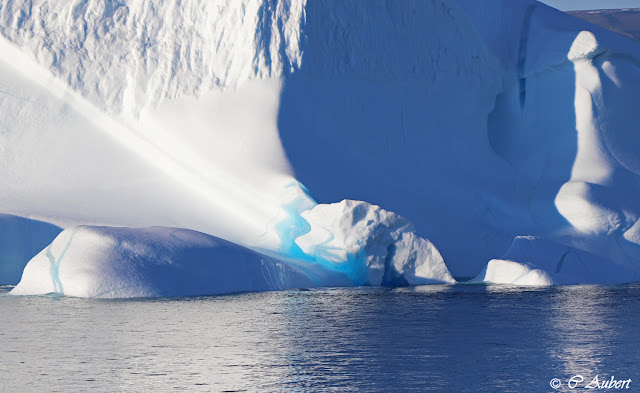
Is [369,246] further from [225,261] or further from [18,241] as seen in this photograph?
[18,241]

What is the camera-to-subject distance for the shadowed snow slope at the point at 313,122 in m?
18.5

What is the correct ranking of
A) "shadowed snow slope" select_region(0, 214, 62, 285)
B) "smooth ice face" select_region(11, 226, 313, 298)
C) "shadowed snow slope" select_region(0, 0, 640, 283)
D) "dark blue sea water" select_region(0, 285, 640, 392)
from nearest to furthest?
"dark blue sea water" select_region(0, 285, 640, 392) → "smooth ice face" select_region(11, 226, 313, 298) → "shadowed snow slope" select_region(0, 214, 62, 285) → "shadowed snow slope" select_region(0, 0, 640, 283)

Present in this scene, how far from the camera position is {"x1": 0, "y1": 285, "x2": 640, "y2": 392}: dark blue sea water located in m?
8.10

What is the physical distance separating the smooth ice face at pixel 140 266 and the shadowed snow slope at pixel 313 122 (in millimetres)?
2245

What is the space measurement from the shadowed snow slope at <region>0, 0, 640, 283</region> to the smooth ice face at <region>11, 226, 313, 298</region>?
2245mm

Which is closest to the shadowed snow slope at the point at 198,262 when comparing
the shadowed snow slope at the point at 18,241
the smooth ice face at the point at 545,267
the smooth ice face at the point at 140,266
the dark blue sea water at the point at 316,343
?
the smooth ice face at the point at 140,266

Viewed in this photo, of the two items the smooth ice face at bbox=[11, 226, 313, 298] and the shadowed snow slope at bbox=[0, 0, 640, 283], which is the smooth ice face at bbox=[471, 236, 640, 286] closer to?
the shadowed snow slope at bbox=[0, 0, 640, 283]

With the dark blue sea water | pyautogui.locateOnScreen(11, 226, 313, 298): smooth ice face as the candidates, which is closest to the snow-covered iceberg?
pyautogui.locateOnScreen(11, 226, 313, 298): smooth ice face

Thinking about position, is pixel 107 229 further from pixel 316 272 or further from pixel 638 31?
pixel 638 31

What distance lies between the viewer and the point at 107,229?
14.4 m

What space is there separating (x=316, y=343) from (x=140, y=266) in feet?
15.1

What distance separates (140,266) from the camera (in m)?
13.8

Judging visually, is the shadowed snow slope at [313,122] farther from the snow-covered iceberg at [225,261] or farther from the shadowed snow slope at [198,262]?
the shadowed snow slope at [198,262]

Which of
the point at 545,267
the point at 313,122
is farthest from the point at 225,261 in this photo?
the point at 545,267
